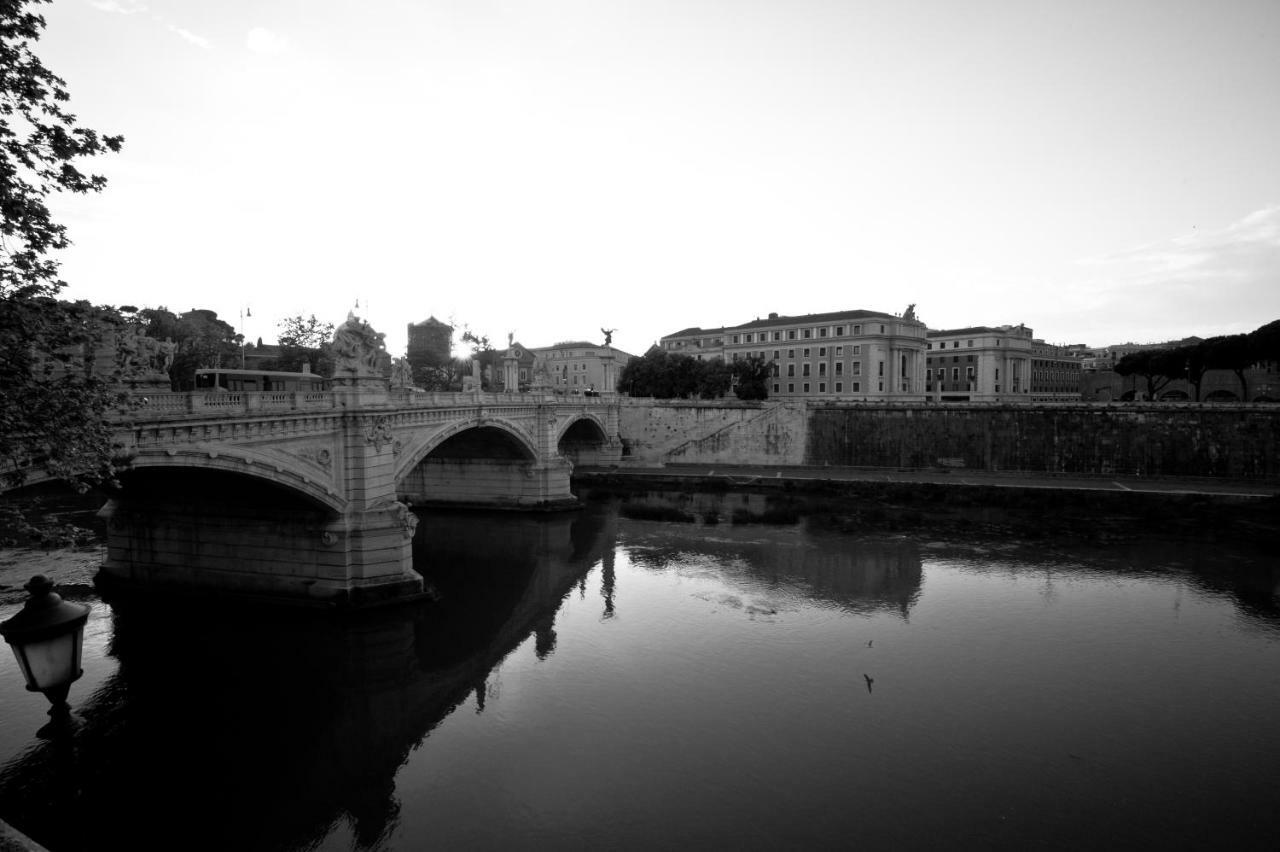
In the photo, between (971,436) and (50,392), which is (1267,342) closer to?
(971,436)

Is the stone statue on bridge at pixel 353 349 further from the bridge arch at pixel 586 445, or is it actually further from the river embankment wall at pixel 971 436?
the river embankment wall at pixel 971 436

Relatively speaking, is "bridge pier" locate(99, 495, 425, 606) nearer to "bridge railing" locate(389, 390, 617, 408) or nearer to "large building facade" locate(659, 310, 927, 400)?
"bridge railing" locate(389, 390, 617, 408)

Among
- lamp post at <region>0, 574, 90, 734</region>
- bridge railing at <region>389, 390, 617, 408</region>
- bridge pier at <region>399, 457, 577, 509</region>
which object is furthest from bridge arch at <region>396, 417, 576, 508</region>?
lamp post at <region>0, 574, 90, 734</region>

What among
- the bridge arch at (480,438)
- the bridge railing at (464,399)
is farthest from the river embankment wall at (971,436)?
the bridge arch at (480,438)

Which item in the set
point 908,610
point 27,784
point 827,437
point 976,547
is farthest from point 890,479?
point 27,784

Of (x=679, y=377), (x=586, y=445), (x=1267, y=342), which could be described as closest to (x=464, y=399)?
(x=586, y=445)

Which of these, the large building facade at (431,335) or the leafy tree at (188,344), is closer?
the leafy tree at (188,344)

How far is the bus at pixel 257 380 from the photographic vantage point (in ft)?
74.9

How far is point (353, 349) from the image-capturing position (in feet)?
71.9

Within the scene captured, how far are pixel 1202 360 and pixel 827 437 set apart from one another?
36400mm

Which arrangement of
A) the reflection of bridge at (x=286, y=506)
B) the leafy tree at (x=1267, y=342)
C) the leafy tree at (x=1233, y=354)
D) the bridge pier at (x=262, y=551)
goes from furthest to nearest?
1. the leafy tree at (x=1233, y=354)
2. the leafy tree at (x=1267, y=342)
3. the bridge pier at (x=262, y=551)
4. the reflection of bridge at (x=286, y=506)

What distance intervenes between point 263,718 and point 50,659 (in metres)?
13.6

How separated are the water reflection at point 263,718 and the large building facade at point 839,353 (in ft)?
183

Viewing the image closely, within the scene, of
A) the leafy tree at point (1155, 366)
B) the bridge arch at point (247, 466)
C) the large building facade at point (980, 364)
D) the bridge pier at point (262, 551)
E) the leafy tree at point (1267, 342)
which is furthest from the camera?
the large building facade at point (980, 364)
